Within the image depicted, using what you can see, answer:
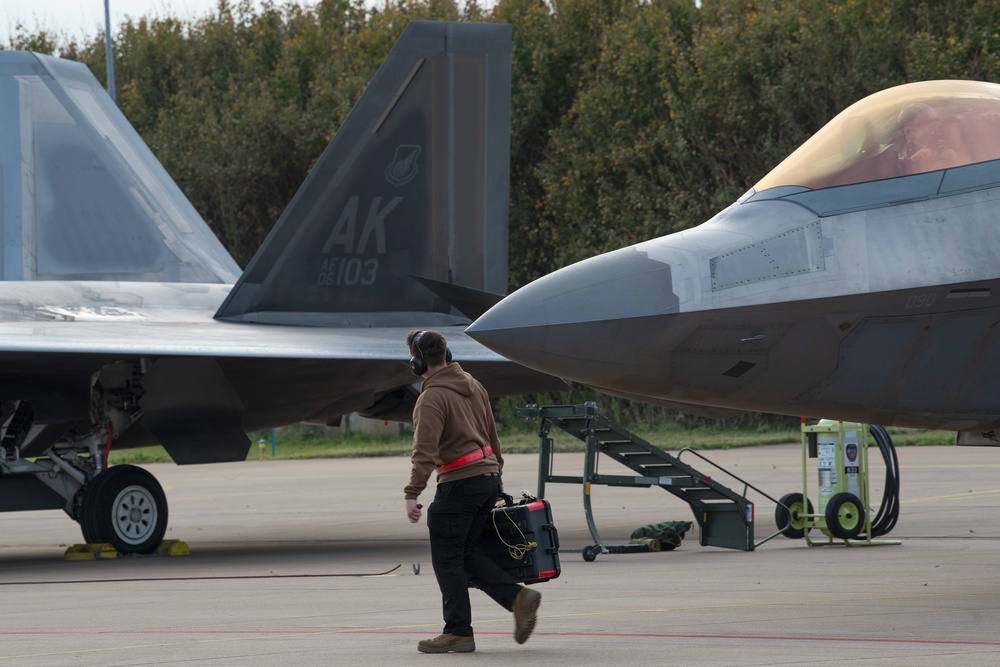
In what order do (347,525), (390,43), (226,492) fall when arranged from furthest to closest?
(390,43) < (226,492) < (347,525)

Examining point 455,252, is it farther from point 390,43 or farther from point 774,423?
point 390,43

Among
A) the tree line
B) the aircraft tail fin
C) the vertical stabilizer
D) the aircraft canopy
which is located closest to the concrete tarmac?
the aircraft canopy

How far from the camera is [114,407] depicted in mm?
13125

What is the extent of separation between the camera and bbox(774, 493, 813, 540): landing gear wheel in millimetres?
12641

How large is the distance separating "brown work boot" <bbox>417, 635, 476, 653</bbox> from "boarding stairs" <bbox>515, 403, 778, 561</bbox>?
5143 mm

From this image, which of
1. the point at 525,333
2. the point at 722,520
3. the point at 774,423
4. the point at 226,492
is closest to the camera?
the point at 525,333

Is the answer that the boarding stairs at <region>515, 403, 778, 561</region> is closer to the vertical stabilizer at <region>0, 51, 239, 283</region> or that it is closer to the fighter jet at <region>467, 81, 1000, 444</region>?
the fighter jet at <region>467, 81, 1000, 444</region>

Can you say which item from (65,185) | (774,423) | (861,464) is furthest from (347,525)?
(774,423)

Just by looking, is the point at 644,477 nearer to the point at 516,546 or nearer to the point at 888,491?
the point at 888,491

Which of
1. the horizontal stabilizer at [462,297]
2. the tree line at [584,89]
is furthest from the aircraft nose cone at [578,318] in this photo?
the tree line at [584,89]

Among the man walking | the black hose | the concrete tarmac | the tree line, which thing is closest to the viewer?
the concrete tarmac

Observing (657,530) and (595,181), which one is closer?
(657,530)

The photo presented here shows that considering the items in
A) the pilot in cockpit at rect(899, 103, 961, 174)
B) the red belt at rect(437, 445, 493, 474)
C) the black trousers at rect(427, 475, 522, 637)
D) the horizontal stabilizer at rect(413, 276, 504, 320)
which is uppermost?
the pilot in cockpit at rect(899, 103, 961, 174)

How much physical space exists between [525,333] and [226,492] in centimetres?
1707
